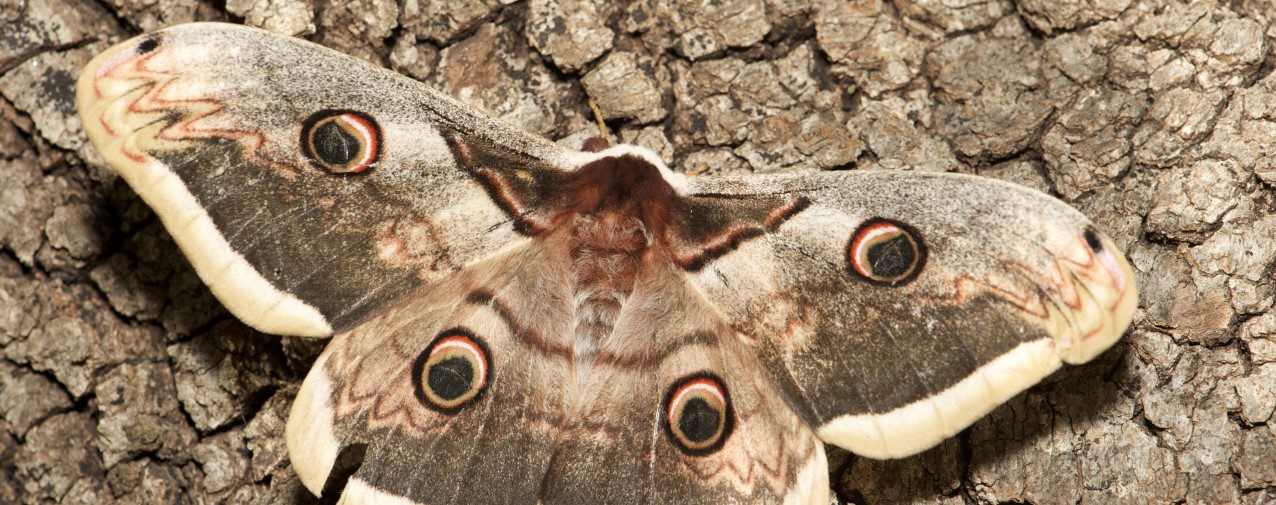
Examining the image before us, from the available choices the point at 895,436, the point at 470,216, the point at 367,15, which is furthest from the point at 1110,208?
the point at 367,15

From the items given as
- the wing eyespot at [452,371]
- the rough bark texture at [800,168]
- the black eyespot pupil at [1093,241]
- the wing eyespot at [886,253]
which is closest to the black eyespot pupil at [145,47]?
the rough bark texture at [800,168]

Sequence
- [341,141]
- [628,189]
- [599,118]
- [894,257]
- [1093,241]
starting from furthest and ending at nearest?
[599,118], [628,189], [341,141], [894,257], [1093,241]

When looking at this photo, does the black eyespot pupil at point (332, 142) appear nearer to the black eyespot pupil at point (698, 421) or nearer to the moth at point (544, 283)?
the moth at point (544, 283)

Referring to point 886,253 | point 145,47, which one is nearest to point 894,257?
point 886,253

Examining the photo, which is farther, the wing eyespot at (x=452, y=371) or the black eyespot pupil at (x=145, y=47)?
the wing eyespot at (x=452, y=371)

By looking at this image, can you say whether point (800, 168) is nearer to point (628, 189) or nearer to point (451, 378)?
point (628, 189)

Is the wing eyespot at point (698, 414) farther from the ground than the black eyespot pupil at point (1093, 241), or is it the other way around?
the black eyespot pupil at point (1093, 241)

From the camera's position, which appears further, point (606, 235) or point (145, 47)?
point (606, 235)

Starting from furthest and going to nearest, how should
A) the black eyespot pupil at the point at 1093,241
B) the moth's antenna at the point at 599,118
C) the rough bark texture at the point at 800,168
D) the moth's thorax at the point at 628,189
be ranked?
1. the moth's antenna at the point at 599,118
2. the rough bark texture at the point at 800,168
3. the moth's thorax at the point at 628,189
4. the black eyespot pupil at the point at 1093,241
